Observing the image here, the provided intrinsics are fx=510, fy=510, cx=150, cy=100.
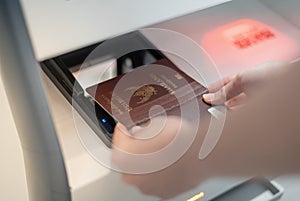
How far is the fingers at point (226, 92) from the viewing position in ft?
2.12

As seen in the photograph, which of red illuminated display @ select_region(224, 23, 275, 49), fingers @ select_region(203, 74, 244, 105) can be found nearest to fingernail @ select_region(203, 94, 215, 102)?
fingers @ select_region(203, 74, 244, 105)

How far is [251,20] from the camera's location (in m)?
0.77

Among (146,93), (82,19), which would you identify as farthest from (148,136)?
(82,19)

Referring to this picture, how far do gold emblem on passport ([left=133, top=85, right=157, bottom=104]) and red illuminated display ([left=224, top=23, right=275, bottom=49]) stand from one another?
17 centimetres

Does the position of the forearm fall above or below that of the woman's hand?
below

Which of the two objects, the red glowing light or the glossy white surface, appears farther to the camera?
the red glowing light

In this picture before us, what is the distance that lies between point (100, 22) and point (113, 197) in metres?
0.23

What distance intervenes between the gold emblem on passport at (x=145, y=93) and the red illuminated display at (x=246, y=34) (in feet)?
0.56

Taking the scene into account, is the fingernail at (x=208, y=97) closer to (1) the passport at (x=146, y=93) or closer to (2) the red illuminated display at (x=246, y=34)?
(1) the passport at (x=146, y=93)

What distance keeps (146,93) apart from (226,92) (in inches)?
4.3

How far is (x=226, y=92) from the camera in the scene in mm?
666

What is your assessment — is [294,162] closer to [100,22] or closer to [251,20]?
[251,20]

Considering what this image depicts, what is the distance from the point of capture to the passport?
61cm

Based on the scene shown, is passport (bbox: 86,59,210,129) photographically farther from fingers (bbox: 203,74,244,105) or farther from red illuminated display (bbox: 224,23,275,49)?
red illuminated display (bbox: 224,23,275,49)
